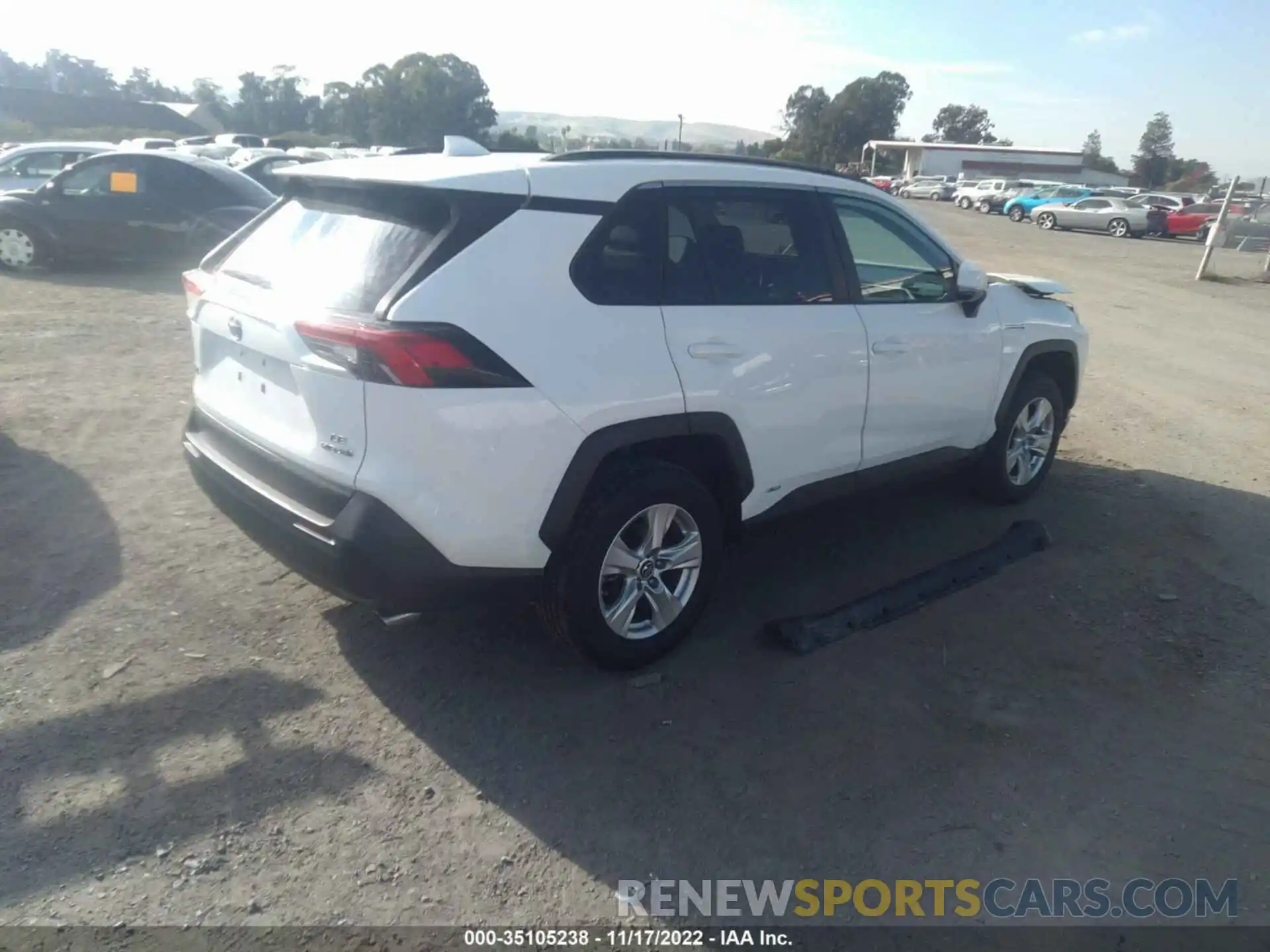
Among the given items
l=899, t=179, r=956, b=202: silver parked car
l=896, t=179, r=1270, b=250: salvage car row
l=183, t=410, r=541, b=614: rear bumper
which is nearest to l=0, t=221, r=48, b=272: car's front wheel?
l=183, t=410, r=541, b=614: rear bumper

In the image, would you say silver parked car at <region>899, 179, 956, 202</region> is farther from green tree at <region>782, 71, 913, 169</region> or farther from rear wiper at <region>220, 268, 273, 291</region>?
rear wiper at <region>220, 268, 273, 291</region>

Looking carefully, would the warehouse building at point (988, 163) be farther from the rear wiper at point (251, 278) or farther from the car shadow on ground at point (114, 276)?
the rear wiper at point (251, 278)

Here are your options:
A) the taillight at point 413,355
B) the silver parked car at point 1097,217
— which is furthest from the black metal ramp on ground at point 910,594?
the silver parked car at point 1097,217

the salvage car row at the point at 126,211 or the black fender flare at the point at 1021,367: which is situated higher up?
the black fender flare at the point at 1021,367

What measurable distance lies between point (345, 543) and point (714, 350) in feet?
4.98

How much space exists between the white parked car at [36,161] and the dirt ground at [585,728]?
1012 cm

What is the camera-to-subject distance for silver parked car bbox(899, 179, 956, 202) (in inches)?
2233

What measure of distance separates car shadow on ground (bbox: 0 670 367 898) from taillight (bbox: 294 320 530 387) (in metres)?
1.32

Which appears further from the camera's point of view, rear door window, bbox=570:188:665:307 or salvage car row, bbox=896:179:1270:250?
salvage car row, bbox=896:179:1270:250

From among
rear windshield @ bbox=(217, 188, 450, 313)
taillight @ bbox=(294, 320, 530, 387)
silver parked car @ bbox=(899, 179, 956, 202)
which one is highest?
rear windshield @ bbox=(217, 188, 450, 313)

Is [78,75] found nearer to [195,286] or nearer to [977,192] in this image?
[977,192]

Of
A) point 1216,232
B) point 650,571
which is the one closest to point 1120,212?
point 1216,232

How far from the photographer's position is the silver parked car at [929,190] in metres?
56.7

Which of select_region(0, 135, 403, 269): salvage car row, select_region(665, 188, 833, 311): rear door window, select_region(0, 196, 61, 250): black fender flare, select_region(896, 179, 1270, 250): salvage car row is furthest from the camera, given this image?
select_region(896, 179, 1270, 250): salvage car row
